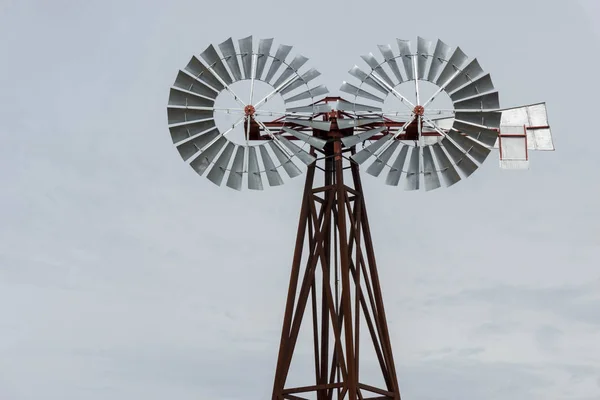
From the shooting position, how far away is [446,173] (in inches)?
1084

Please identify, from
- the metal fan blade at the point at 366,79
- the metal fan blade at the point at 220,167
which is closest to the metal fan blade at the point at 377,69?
the metal fan blade at the point at 366,79

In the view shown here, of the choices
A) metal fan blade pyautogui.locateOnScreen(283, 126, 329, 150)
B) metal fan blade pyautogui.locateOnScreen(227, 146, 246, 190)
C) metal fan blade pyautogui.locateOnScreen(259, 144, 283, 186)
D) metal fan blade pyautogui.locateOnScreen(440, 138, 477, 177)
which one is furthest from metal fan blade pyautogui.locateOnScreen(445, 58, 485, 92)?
metal fan blade pyautogui.locateOnScreen(227, 146, 246, 190)

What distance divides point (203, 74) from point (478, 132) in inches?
323

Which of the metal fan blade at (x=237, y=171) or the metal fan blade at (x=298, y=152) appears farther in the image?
the metal fan blade at (x=237, y=171)

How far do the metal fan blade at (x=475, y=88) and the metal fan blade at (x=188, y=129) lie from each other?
7213 mm

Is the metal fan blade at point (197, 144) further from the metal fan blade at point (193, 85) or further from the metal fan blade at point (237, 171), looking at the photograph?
the metal fan blade at point (193, 85)

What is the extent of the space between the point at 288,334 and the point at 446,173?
21.5ft

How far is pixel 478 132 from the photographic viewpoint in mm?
27375

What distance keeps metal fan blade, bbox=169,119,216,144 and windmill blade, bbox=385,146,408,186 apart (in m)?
5.41

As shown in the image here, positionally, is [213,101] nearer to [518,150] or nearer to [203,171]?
[203,171]

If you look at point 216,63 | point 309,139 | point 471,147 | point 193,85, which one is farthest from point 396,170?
point 193,85

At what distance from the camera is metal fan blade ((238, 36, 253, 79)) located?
27.6 m

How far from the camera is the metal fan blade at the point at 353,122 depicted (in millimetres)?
26812

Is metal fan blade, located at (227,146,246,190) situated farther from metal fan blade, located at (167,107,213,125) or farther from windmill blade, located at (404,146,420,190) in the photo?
windmill blade, located at (404,146,420,190)
